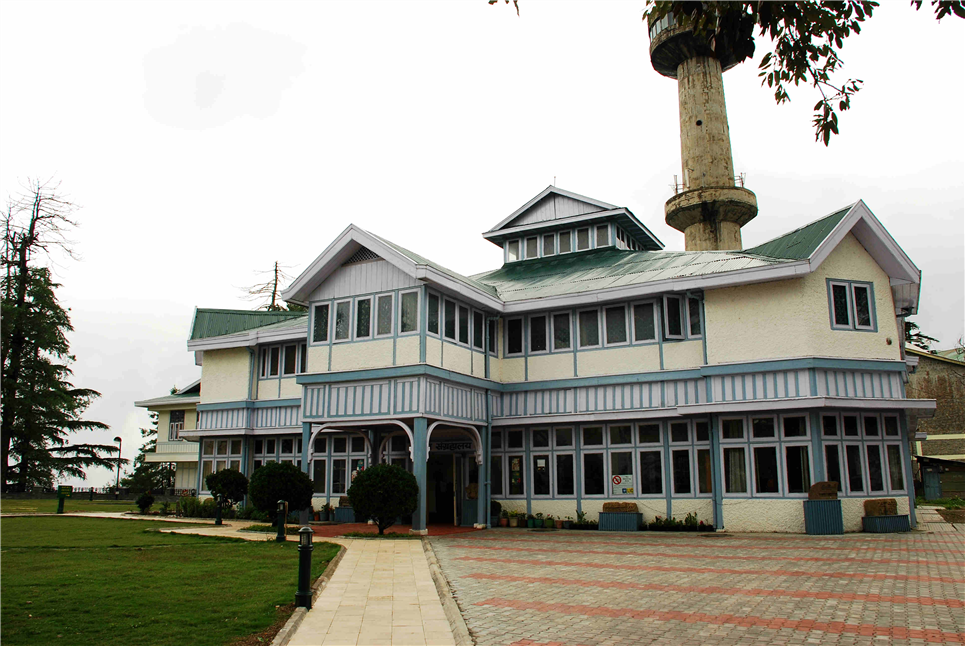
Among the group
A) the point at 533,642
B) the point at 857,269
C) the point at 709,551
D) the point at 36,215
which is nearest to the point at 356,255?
the point at 709,551

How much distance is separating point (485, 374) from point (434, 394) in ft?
9.04

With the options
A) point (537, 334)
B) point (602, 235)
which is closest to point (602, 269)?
point (602, 235)

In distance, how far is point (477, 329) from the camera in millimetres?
21000

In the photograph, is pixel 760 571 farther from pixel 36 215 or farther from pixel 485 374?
pixel 36 215

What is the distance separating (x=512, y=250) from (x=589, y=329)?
738 cm

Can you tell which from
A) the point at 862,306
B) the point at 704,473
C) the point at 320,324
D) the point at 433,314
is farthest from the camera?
the point at 320,324

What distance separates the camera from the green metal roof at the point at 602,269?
1914 cm

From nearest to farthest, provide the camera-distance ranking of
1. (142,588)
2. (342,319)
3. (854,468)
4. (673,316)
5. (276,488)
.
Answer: (142,588)
(854,468)
(276,488)
(673,316)
(342,319)

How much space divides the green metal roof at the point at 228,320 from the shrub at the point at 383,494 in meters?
11.5

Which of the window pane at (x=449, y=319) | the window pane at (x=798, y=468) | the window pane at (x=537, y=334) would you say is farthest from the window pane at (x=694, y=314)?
the window pane at (x=449, y=319)

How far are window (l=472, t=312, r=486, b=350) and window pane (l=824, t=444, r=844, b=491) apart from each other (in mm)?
9406

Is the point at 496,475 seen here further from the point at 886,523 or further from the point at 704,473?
the point at 886,523

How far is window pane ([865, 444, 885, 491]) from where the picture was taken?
17328mm

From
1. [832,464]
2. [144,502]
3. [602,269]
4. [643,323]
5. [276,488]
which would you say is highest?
[602,269]
